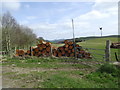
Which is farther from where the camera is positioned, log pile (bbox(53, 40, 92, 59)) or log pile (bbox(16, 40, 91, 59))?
log pile (bbox(16, 40, 91, 59))

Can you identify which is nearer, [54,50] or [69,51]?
[69,51]

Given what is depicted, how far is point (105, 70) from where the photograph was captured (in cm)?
536

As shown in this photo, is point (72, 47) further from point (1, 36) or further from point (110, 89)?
point (1, 36)

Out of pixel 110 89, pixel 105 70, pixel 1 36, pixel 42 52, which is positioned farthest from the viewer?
pixel 1 36

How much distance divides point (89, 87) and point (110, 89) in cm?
A: 63

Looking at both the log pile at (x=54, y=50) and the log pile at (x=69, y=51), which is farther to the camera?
the log pile at (x=54, y=50)

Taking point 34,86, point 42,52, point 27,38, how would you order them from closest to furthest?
point 34,86
point 42,52
point 27,38

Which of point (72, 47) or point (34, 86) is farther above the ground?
point (72, 47)

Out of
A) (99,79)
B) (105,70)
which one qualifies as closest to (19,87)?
(99,79)

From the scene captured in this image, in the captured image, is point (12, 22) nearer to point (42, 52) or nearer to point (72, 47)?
point (42, 52)

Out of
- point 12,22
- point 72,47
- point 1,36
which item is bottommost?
point 72,47

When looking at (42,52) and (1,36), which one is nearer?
(42,52)

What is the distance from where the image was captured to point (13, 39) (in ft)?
85.9

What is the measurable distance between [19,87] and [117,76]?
12.4ft
